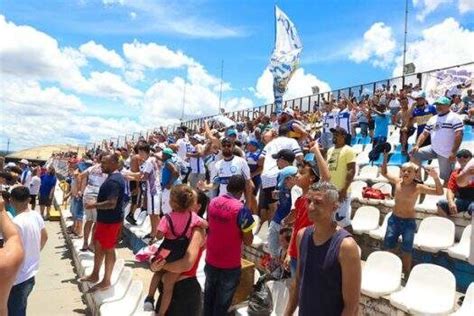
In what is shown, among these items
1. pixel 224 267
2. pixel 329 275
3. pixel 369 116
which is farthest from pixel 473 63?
pixel 329 275

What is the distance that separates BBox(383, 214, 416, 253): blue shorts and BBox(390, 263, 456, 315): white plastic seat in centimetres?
80

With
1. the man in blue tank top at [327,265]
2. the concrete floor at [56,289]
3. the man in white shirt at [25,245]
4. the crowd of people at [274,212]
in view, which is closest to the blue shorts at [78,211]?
the concrete floor at [56,289]

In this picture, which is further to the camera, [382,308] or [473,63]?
[473,63]

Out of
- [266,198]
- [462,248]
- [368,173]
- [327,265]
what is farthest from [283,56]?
[327,265]

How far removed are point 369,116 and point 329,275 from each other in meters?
11.7

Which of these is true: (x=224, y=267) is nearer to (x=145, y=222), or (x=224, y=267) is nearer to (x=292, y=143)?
(x=292, y=143)

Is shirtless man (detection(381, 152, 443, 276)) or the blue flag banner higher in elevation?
the blue flag banner

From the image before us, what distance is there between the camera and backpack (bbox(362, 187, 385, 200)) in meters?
7.62

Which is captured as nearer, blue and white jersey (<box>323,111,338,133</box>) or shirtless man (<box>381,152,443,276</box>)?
shirtless man (<box>381,152,443,276</box>)

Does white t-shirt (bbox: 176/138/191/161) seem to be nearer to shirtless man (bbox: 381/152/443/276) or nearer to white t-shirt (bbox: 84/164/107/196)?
Result: white t-shirt (bbox: 84/164/107/196)

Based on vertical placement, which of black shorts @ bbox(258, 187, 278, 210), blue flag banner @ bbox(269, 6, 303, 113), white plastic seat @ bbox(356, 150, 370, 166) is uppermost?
blue flag banner @ bbox(269, 6, 303, 113)

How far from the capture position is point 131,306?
5.52 meters

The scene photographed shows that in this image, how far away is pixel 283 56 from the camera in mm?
14766

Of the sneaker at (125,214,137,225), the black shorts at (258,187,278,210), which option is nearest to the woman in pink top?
the black shorts at (258,187,278,210)
